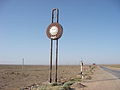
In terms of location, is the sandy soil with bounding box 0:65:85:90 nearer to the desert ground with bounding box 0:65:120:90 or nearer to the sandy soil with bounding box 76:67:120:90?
the desert ground with bounding box 0:65:120:90

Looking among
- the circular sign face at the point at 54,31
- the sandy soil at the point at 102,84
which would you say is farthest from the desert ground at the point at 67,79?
the circular sign face at the point at 54,31

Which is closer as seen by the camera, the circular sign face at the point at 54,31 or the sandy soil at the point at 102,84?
the sandy soil at the point at 102,84

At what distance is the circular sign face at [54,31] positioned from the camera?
49.6ft

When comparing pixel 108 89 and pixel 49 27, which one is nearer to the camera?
pixel 108 89

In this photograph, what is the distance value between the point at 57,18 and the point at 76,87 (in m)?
5.82

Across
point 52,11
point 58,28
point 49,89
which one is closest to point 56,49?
point 58,28

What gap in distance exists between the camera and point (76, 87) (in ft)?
42.8

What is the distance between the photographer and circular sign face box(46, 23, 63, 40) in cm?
1511

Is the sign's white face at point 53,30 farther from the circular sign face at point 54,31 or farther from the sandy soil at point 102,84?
the sandy soil at point 102,84

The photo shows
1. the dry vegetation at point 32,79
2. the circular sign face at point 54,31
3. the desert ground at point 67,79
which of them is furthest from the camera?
the circular sign face at point 54,31

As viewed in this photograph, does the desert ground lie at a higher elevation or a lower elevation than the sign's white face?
lower

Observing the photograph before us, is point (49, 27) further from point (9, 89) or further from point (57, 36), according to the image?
point (9, 89)

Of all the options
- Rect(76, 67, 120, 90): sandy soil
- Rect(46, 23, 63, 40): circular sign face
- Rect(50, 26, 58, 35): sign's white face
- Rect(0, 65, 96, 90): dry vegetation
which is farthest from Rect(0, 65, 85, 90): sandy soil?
Rect(50, 26, 58, 35): sign's white face

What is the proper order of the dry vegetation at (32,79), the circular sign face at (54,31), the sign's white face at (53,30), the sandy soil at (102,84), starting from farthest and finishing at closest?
the sign's white face at (53,30) < the circular sign face at (54,31) < the dry vegetation at (32,79) < the sandy soil at (102,84)
